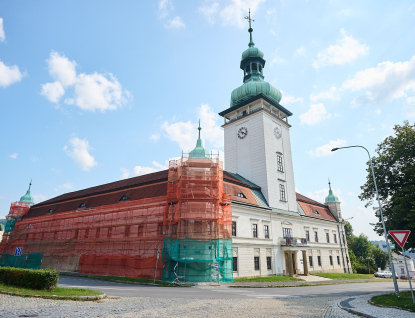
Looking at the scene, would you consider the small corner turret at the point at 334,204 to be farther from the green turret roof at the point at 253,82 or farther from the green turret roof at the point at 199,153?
the green turret roof at the point at 199,153

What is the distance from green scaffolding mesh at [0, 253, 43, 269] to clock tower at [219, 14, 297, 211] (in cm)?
3214

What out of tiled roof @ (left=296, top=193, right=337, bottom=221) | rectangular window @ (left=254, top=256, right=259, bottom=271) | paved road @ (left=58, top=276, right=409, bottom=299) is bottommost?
paved road @ (left=58, top=276, right=409, bottom=299)

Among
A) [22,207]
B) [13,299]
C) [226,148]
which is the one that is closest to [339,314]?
[13,299]

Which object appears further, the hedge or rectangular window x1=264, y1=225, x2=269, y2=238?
rectangular window x1=264, y1=225, x2=269, y2=238

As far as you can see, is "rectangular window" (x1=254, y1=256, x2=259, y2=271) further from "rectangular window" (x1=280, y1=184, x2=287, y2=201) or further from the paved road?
"rectangular window" (x1=280, y1=184, x2=287, y2=201)

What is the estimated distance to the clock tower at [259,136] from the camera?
40.6 meters

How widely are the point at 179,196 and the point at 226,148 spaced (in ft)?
69.7

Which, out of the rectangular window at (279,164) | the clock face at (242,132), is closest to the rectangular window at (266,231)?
the rectangular window at (279,164)

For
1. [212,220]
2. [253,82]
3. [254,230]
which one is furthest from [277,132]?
[212,220]

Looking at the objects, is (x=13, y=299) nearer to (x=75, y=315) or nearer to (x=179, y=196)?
(x=75, y=315)

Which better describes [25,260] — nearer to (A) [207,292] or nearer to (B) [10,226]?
(B) [10,226]

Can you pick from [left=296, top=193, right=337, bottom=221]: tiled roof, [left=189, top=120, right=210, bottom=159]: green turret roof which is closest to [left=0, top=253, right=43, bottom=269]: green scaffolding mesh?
[left=189, top=120, right=210, bottom=159]: green turret roof

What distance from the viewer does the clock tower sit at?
4062 centimetres

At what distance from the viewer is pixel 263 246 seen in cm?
3381
